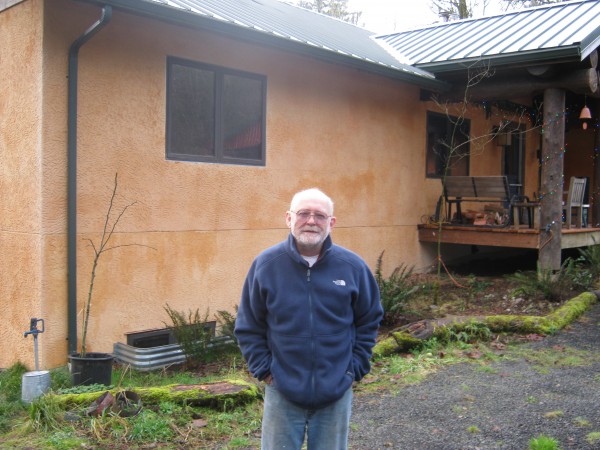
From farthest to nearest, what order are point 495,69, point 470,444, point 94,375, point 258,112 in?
1. point 495,69
2. point 258,112
3. point 94,375
4. point 470,444

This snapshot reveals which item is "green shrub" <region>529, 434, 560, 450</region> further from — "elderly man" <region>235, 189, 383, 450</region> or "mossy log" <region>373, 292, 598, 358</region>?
"mossy log" <region>373, 292, 598, 358</region>

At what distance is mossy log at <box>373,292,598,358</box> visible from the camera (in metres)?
7.01

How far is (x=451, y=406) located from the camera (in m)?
5.29

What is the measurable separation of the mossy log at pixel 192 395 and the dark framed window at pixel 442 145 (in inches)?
305

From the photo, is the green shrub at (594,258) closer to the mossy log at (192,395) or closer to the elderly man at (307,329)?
the mossy log at (192,395)

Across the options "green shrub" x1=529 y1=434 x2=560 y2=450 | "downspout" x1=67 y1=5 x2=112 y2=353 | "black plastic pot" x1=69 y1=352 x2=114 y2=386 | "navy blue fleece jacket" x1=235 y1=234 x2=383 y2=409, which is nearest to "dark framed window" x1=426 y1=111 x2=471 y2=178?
"downspout" x1=67 y1=5 x2=112 y2=353

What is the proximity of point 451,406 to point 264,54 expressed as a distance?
532cm

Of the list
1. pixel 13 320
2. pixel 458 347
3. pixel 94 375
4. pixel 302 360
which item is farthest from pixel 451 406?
pixel 13 320

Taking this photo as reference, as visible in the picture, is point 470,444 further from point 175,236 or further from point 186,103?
point 186,103

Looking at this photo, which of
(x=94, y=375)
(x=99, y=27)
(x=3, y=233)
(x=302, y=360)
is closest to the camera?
(x=302, y=360)

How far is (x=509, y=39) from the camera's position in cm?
1091

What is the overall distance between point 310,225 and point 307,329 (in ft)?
1.61

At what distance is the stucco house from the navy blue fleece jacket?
12.9 ft

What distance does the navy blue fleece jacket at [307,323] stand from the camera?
305 centimetres
